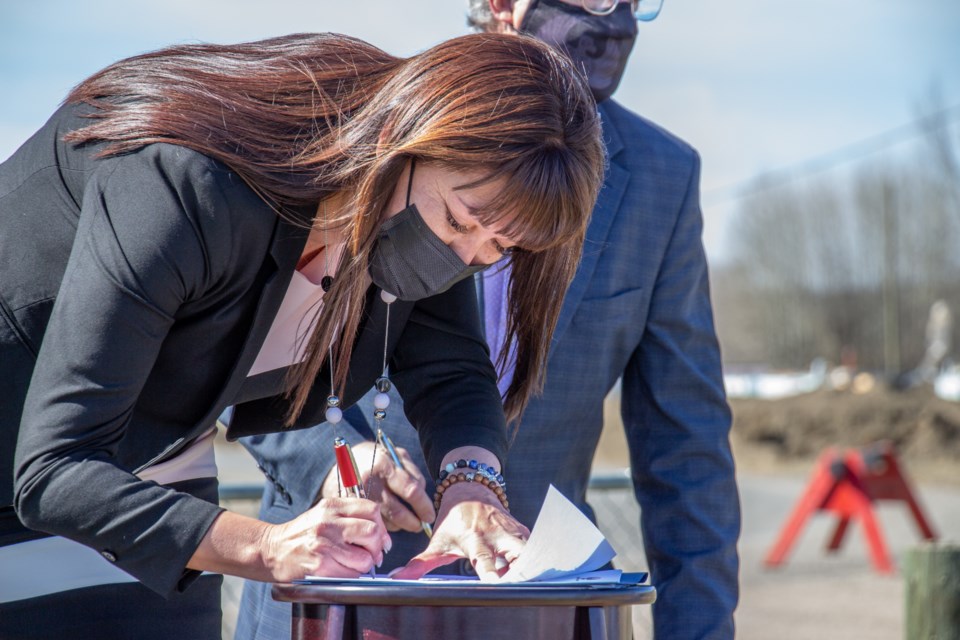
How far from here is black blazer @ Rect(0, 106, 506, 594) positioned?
4.79ft

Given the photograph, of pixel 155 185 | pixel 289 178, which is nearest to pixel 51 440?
pixel 155 185

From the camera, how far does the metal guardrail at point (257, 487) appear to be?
386cm

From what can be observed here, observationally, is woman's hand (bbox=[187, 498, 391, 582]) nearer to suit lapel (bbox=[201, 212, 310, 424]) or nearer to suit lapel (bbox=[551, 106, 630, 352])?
suit lapel (bbox=[201, 212, 310, 424])

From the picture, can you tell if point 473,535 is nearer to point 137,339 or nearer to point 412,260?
point 412,260

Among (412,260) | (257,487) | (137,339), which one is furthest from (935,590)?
(137,339)

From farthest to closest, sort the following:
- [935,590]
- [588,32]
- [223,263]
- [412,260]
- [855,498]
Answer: [855,498] → [935,590] → [588,32] → [412,260] → [223,263]

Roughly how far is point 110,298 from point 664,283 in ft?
4.48

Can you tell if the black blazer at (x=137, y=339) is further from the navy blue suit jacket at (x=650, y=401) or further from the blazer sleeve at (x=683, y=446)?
the blazer sleeve at (x=683, y=446)

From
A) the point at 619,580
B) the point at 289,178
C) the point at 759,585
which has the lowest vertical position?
the point at 759,585

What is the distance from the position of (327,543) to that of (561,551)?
29 centimetres

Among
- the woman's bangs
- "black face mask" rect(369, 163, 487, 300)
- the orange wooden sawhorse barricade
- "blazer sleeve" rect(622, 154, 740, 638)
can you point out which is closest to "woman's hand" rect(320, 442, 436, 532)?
"black face mask" rect(369, 163, 487, 300)

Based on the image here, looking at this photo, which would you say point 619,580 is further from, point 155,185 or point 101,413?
point 155,185

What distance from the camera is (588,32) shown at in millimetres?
2490

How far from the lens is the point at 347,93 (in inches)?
69.6
